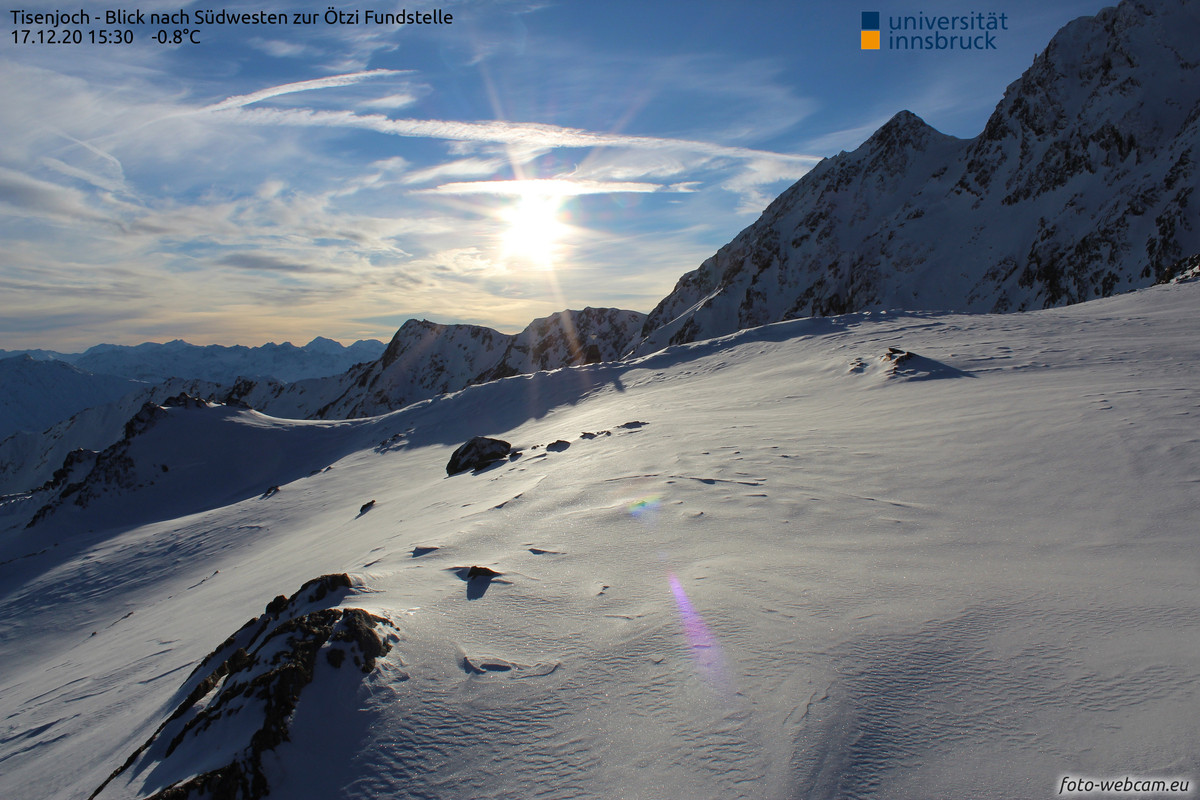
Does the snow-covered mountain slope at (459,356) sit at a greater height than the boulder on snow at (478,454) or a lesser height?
→ greater

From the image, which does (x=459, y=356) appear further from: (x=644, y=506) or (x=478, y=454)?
(x=644, y=506)

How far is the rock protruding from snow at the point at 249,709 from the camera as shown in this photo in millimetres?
2816

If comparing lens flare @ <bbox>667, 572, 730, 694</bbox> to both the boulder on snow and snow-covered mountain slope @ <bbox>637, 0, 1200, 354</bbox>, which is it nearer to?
the boulder on snow

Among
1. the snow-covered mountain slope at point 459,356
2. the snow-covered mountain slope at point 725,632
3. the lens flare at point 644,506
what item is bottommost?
the snow-covered mountain slope at point 725,632

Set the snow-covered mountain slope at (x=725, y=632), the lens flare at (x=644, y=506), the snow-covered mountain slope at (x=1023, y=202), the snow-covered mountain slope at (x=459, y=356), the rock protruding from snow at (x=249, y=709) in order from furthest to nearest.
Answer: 1. the snow-covered mountain slope at (x=459, y=356)
2. the snow-covered mountain slope at (x=1023, y=202)
3. the lens flare at (x=644, y=506)
4. the rock protruding from snow at (x=249, y=709)
5. the snow-covered mountain slope at (x=725, y=632)

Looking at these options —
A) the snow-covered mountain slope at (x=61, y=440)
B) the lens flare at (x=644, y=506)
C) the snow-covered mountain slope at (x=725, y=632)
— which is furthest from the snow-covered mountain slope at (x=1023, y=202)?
the snow-covered mountain slope at (x=61, y=440)

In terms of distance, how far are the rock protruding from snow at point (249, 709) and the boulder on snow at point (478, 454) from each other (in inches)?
427

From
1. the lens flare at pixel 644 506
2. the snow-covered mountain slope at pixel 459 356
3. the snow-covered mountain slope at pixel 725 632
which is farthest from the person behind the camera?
the snow-covered mountain slope at pixel 459 356

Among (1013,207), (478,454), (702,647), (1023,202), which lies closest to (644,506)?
(702,647)

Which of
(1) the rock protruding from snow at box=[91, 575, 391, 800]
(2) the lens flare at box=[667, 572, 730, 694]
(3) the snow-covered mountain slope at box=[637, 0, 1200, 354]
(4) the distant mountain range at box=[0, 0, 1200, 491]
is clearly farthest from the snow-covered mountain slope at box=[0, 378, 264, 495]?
(2) the lens flare at box=[667, 572, 730, 694]

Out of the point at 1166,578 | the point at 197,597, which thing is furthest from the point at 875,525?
the point at 197,597

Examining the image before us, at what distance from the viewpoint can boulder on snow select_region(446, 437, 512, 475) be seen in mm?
14977

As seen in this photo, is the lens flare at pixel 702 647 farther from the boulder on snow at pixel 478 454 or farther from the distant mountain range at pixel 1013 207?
the distant mountain range at pixel 1013 207

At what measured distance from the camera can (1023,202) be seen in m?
58.3
